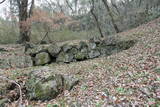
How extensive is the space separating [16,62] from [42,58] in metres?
1.43

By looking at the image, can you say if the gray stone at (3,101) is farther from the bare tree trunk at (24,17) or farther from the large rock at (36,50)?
the bare tree trunk at (24,17)

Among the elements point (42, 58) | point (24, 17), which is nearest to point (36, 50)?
point (42, 58)

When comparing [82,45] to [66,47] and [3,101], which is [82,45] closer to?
[66,47]

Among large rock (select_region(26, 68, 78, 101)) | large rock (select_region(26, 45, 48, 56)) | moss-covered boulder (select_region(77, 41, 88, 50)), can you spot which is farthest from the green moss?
large rock (select_region(26, 68, 78, 101))

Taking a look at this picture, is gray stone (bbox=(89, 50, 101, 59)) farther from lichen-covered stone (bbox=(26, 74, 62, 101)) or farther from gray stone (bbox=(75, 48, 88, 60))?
lichen-covered stone (bbox=(26, 74, 62, 101))

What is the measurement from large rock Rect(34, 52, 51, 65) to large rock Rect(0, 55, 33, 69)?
0.35m

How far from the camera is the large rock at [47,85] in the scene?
5.18 meters

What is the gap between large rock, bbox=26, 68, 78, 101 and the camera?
5.18m

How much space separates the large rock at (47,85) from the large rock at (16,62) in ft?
11.7

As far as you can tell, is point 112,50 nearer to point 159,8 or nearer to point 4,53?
point 4,53

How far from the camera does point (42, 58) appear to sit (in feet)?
32.7

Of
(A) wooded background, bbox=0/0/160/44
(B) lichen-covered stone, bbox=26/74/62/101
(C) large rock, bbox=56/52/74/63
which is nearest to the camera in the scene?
(B) lichen-covered stone, bbox=26/74/62/101

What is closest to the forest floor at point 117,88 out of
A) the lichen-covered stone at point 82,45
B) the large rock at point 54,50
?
the large rock at point 54,50

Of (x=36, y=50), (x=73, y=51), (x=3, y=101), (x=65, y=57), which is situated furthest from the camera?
(x=73, y=51)
